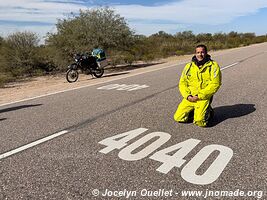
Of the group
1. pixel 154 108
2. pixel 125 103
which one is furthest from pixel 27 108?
pixel 154 108

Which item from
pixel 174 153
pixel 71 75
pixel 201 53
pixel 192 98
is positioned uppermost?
pixel 201 53

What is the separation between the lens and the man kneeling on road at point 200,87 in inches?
193

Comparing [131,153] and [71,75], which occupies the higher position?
[71,75]

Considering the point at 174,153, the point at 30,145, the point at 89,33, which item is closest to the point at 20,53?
the point at 89,33

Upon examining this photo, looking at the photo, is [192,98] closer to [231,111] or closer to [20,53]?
[231,111]

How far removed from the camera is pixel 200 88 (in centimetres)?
509

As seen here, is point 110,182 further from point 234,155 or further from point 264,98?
point 264,98

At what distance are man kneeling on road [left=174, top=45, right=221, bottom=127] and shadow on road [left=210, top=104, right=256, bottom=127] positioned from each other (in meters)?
0.22

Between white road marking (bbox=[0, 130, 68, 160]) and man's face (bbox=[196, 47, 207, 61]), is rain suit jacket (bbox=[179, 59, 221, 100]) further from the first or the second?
white road marking (bbox=[0, 130, 68, 160])

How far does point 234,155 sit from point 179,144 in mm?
792

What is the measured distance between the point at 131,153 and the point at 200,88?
2.02 metres

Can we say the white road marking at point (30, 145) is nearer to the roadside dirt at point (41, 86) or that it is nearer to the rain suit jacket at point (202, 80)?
the rain suit jacket at point (202, 80)

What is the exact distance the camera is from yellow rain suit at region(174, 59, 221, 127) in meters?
4.88

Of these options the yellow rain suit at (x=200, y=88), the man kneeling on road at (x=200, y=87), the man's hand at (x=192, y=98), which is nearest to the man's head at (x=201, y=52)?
the man kneeling on road at (x=200, y=87)
